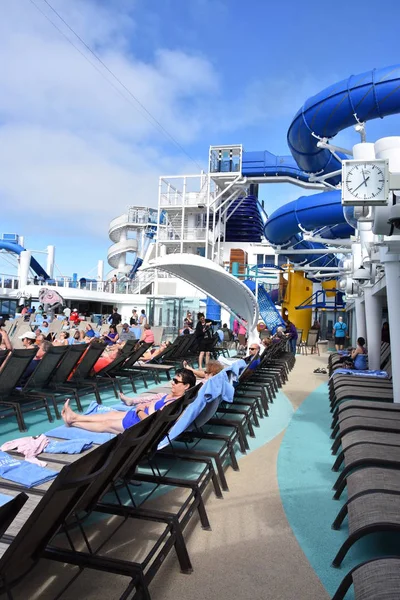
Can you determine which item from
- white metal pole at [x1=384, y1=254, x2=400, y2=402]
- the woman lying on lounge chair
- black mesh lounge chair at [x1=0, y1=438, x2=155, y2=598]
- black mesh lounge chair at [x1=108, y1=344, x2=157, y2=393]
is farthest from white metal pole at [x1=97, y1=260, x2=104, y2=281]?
black mesh lounge chair at [x1=0, y1=438, x2=155, y2=598]

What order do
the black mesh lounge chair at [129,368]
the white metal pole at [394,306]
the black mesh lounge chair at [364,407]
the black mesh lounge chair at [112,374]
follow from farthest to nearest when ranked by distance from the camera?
1. the black mesh lounge chair at [129,368]
2. the black mesh lounge chair at [112,374]
3. the white metal pole at [394,306]
4. the black mesh lounge chair at [364,407]

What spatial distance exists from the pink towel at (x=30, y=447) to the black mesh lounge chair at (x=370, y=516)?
188 cm

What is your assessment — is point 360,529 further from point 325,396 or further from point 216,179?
point 216,179

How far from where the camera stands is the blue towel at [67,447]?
334cm

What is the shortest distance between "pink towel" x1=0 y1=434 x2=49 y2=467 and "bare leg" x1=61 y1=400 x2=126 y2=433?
58 cm

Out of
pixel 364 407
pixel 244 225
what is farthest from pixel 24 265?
pixel 364 407

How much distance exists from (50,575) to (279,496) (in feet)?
6.39

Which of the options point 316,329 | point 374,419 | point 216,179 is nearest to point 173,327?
point 316,329

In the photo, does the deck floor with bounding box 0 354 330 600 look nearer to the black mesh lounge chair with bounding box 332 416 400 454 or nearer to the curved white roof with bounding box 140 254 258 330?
the black mesh lounge chair with bounding box 332 416 400 454

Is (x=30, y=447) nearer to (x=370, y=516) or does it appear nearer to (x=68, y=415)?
(x=68, y=415)

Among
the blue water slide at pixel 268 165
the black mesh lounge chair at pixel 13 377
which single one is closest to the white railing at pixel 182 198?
the blue water slide at pixel 268 165

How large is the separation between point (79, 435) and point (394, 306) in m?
3.86

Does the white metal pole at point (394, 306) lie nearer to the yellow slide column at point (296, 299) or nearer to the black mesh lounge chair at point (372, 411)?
the black mesh lounge chair at point (372, 411)

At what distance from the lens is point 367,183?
12.9 feet
